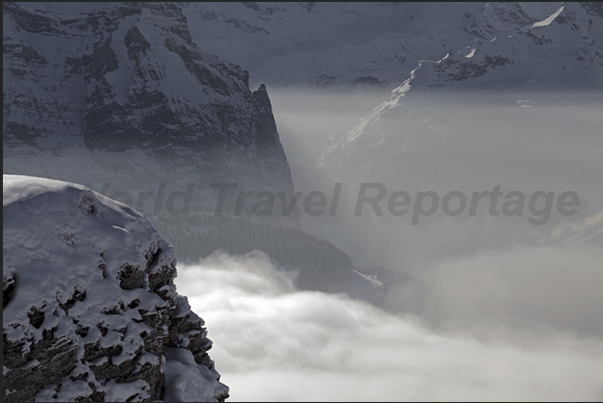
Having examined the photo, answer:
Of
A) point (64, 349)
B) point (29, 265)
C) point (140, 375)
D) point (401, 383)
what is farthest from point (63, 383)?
point (401, 383)

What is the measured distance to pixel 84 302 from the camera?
3050 centimetres

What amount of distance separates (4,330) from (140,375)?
24.3ft

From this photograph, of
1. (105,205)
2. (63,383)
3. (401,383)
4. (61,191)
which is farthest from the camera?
(401,383)

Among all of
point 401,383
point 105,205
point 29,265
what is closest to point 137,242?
point 105,205

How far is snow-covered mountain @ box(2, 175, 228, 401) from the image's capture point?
1127 inches

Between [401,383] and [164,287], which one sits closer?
[164,287]

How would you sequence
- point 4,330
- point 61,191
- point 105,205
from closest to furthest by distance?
point 4,330 → point 61,191 → point 105,205

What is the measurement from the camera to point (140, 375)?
31922 millimetres

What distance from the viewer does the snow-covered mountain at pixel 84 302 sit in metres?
28.6

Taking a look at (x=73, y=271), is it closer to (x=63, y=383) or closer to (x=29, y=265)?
(x=29, y=265)

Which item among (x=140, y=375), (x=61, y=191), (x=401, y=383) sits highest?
(x=401, y=383)

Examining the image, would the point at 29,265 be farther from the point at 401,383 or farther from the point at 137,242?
the point at 401,383

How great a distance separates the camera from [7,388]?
2783 centimetres

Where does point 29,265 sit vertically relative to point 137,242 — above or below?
below
